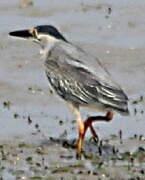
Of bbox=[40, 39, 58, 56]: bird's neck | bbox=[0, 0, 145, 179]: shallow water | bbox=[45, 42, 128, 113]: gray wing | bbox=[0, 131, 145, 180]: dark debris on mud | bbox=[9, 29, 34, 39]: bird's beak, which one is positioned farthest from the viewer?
bbox=[0, 0, 145, 179]: shallow water

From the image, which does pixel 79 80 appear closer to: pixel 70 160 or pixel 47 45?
pixel 47 45

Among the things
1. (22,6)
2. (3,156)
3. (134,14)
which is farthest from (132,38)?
(3,156)

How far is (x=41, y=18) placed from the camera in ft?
45.2

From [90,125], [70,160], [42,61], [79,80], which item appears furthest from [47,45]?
[70,160]

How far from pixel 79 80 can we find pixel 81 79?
0.07 feet

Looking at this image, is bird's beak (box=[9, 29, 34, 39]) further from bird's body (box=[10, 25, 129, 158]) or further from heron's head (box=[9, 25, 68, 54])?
bird's body (box=[10, 25, 129, 158])

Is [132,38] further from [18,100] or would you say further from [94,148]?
[94,148]


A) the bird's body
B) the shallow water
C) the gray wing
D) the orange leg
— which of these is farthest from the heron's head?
the orange leg

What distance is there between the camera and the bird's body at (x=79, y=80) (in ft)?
31.1

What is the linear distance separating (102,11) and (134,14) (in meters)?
0.42

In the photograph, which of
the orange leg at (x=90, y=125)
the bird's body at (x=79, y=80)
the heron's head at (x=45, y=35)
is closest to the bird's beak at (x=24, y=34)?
the heron's head at (x=45, y=35)

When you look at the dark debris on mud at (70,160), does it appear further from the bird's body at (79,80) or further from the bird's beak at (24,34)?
the bird's beak at (24,34)

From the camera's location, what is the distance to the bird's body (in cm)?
949

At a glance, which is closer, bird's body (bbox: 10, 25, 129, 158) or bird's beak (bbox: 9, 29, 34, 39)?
bird's body (bbox: 10, 25, 129, 158)
